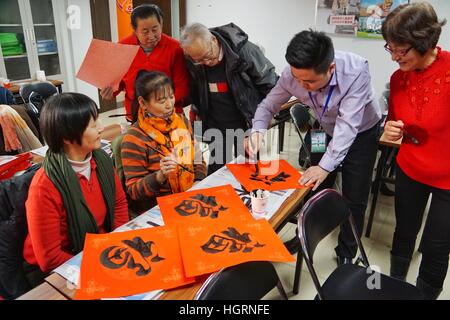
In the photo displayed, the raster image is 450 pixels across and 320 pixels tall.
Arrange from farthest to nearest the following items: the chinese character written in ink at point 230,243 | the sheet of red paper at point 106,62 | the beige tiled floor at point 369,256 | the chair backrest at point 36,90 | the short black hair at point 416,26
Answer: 1. the chair backrest at point 36,90
2. the beige tiled floor at point 369,256
3. the sheet of red paper at point 106,62
4. the short black hair at point 416,26
5. the chinese character written in ink at point 230,243

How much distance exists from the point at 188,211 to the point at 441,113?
3.38 feet

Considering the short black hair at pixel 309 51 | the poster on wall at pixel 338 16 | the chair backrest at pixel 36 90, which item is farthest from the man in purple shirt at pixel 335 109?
the poster on wall at pixel 338 16

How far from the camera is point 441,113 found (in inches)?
48.8

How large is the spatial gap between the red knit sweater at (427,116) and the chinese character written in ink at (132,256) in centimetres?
111

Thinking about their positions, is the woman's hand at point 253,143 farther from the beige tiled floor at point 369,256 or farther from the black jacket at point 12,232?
the black jacket at point 12,232

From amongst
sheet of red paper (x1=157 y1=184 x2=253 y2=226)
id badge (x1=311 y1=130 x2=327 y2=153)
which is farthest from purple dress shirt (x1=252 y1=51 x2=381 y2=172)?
sheet of red paper (x1=157 y1=184 x2=253 y2=226)

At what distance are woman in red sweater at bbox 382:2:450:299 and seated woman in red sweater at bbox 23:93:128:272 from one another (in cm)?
116

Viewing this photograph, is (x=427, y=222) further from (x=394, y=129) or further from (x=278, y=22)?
(x=278, y=22)

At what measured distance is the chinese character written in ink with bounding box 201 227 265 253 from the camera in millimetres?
1017

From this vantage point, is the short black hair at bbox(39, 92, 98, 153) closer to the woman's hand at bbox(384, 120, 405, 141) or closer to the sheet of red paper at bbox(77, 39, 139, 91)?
the sheet of red paper at bbox(77, 39, 139, 91)

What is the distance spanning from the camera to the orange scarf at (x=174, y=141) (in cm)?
155

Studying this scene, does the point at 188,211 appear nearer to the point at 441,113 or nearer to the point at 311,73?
the point at 311,73

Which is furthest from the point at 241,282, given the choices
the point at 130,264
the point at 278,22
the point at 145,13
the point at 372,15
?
the point at 278,22
